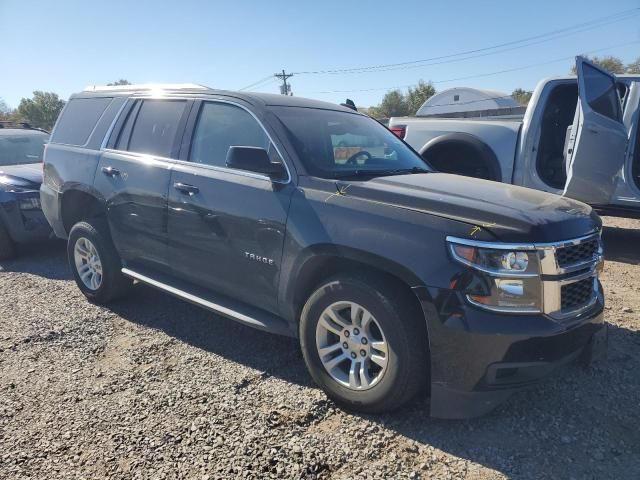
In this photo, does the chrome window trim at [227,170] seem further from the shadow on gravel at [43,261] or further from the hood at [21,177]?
the hood at [21,177]

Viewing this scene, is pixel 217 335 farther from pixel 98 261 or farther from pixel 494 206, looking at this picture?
pixel 494 206

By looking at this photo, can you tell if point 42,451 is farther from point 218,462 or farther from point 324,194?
point 324,194

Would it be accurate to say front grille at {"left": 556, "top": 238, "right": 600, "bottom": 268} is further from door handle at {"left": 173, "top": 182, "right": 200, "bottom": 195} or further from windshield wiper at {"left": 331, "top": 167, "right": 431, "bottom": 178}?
door handle at {"left": 173, "top": 182, "right": 200, "bottom": 195}

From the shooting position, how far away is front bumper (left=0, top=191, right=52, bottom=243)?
6.20 meters

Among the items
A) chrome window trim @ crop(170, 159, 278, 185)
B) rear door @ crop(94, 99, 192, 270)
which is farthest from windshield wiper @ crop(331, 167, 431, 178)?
rear door @ crop(94, 99, 192, 270)

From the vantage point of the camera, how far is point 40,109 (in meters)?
47.8

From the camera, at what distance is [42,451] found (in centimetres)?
259

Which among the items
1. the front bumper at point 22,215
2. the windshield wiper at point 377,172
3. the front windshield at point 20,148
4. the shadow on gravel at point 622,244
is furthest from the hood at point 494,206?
the front windshield at point 20,148

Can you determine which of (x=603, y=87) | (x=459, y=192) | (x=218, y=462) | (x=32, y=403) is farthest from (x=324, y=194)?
(x=603, y=87)

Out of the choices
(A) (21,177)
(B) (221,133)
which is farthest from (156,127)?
(A) (21,177)

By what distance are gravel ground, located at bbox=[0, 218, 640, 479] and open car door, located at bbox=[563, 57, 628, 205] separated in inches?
80.0

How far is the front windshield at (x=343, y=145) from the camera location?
3297 mm

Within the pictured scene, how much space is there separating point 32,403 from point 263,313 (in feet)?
5.00

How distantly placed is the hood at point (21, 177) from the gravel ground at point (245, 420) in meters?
2.92
